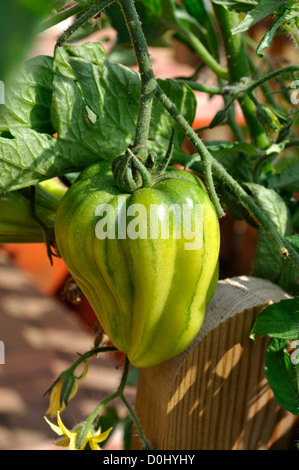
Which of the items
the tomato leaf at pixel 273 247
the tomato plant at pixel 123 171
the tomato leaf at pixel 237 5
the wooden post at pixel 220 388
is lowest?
the wooden post at pixel 220 388

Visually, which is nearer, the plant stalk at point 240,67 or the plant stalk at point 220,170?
the plant stalk at point 220,170

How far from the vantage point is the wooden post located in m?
0.46

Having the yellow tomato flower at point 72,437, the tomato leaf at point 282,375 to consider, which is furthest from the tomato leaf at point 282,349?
the yellow tomato flower at point 72,437

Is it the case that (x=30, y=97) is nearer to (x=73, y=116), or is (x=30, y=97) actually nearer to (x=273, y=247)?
(x=73, y=116)

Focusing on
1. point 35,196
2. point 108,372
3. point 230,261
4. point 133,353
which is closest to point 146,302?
point 133,353

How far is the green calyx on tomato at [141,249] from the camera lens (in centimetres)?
34

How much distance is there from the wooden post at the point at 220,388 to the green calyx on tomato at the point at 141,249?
0.08 metres

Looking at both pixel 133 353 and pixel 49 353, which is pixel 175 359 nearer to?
pixel 133 353

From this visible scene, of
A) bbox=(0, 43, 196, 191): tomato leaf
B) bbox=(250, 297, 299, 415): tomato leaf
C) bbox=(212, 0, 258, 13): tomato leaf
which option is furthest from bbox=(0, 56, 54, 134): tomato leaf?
bbox=(250, 297, 299, 415): tomato leaf

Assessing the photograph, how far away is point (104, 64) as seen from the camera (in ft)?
1.32

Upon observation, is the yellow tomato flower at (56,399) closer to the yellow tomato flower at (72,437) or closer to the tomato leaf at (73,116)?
the yellow tomato flower at (72,437)

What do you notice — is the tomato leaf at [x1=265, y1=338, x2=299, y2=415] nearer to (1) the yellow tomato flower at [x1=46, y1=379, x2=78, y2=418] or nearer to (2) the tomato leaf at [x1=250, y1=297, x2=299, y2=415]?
(2) the tomato leaf at [x1=250, y1=297, x2=299, y2=415]

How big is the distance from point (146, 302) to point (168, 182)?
0.08 metres

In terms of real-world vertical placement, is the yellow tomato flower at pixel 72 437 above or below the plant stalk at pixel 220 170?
below
